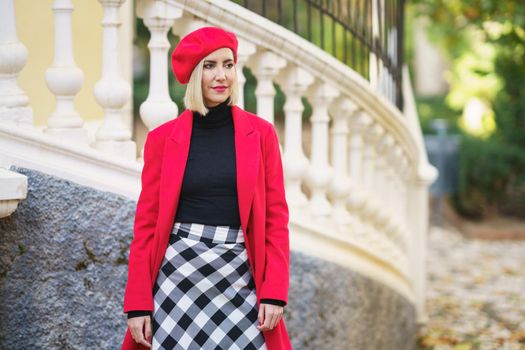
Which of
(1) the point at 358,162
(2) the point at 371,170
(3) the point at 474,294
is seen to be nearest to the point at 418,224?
(2) the point at 371,170

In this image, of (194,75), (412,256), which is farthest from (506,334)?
(194,75)

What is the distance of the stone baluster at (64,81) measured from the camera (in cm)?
351

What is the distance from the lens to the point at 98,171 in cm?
357

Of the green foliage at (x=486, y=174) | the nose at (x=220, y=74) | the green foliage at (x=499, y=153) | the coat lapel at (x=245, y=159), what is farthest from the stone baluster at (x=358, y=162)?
the green foliage at (x=486, y=174)

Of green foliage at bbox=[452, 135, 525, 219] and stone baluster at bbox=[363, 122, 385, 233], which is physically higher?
stone baluster at bbox=[363, 122, 385, 233]

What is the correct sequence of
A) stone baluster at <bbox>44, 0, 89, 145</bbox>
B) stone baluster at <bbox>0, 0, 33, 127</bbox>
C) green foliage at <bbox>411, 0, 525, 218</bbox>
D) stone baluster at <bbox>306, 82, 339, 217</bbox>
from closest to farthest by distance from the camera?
stone baluster at <bbox>0, 0, 33, 127</bbox> < stone baluster at <bbox>44, 0, 89, 145</bbox> < stone baluster at <bbox>306, 82, 339, 217</bbox> < green foliage at <bbox>411, 0, 525, 218</bbox>

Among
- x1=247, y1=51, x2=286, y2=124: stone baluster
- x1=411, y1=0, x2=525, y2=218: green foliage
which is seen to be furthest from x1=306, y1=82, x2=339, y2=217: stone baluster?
x1=411, y1=0, x2=525, y2=218: green foliage

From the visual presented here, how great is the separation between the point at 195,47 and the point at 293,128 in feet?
4.69

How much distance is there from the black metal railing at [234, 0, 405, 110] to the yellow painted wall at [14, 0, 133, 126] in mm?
934

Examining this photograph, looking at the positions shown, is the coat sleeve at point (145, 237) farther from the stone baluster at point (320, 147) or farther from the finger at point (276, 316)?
the stone baluster at point (320, 147)

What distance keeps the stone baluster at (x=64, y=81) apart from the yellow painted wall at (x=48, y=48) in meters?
1.27

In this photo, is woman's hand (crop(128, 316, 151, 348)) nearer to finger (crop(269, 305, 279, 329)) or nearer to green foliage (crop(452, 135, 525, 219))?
finger (crop(269, 305, 279, 329))

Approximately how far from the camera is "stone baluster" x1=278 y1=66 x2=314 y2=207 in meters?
4.25

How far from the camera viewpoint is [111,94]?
3.60m
